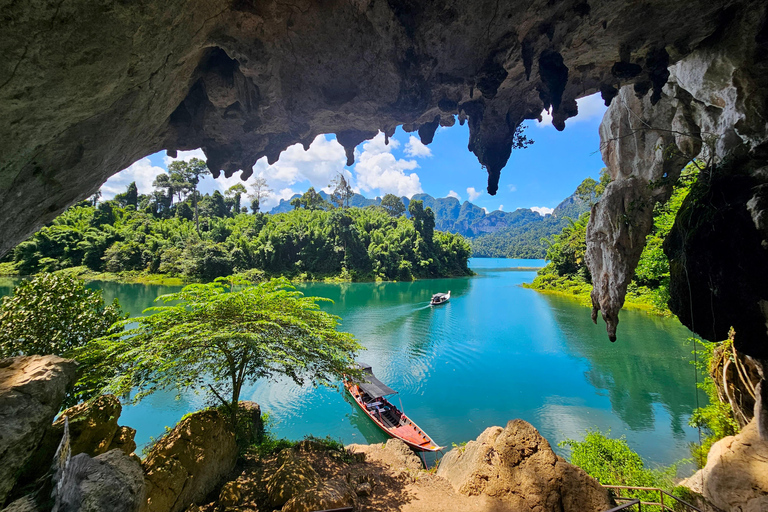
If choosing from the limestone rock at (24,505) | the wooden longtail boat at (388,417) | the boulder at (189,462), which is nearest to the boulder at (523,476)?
the wooden longtail boat at (388,417)

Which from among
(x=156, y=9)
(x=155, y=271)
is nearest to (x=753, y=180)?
(x=156, y=9)

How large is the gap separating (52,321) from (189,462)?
3.82 metres

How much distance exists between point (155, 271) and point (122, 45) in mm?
40844

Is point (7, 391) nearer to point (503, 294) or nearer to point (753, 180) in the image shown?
point (753, 180)

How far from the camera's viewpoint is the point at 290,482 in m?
4.48

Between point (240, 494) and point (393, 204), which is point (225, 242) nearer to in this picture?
point (393, 204)

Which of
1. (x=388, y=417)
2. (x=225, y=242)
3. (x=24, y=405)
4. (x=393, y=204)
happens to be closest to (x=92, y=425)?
(x=24, y=405)

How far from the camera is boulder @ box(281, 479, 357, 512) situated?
12.9 ft

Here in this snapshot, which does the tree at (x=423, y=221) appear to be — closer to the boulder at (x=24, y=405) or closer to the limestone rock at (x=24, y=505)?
the boulder at (x=24, y=405)

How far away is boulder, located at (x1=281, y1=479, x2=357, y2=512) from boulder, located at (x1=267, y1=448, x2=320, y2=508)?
0.18 m

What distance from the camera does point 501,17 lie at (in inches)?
272

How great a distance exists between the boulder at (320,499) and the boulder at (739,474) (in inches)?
235

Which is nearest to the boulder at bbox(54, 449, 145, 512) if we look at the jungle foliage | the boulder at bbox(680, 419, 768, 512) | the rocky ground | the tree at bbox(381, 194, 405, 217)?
the rocky ground

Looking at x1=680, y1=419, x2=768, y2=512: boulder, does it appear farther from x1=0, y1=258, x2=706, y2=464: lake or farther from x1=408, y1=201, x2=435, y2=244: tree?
x1=408, y1=201, x2=435, y2=244: tree
